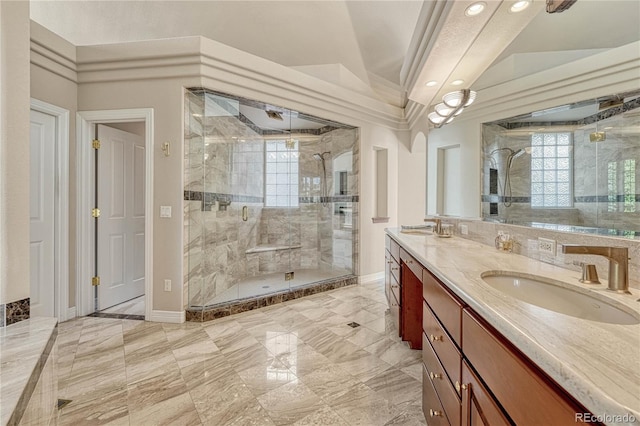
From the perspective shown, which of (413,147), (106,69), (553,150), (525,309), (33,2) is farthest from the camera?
(413,147)

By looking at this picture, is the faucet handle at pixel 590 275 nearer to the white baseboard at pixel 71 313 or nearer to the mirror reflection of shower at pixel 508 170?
the mirror reflection of shower at pixel 508 170

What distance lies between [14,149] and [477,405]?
99.0 inches

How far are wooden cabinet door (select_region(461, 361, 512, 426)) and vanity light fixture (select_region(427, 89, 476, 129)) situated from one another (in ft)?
7.01

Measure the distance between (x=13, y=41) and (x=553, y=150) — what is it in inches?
116

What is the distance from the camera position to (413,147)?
4789 millimetres

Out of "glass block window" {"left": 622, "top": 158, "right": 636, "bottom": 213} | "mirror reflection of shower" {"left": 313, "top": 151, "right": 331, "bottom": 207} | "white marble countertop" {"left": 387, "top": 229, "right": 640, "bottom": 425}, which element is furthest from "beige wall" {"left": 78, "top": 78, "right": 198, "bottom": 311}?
"glass block window" {"left": 622, "top": 158, "right": 636, "bottom": 213}

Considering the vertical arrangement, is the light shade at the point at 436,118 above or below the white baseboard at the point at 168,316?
above

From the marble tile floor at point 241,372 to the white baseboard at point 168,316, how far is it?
7 centimetres

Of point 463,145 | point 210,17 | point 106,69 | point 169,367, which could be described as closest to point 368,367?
point 169,367

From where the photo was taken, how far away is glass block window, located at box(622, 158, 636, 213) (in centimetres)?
109

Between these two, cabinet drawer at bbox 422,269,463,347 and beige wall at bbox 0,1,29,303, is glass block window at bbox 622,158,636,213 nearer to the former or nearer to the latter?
cabinet drawer at bbox 422,269,463,347

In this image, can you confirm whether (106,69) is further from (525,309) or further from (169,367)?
(525,309)

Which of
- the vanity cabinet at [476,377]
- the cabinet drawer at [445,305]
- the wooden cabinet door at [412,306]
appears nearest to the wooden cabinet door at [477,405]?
the vanity cabinet at [476,377]

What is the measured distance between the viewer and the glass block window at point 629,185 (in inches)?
43.1
